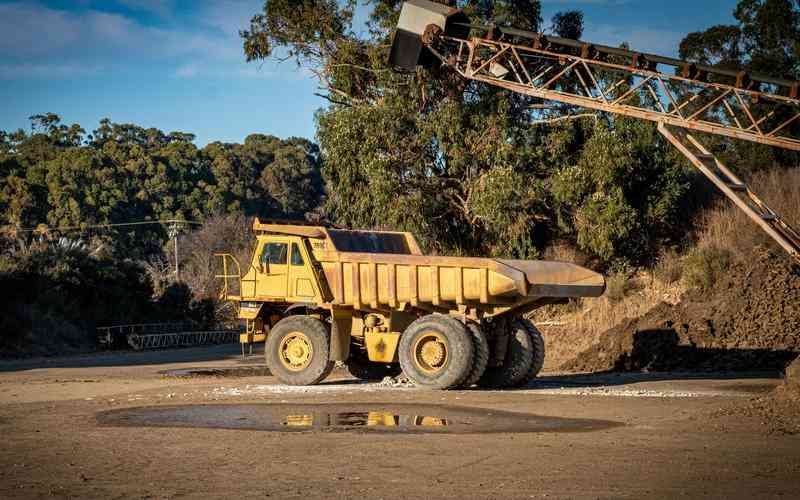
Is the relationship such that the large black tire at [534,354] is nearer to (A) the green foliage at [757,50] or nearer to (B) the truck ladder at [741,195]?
(B) the truck ladder at [741,195]

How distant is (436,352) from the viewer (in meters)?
18.5

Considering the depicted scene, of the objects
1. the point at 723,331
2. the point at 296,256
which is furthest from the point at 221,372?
the point at 723,331

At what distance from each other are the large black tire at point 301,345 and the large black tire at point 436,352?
74.6 inches

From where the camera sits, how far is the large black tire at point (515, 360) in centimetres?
1930

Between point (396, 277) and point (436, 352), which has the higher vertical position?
point (396, 277)

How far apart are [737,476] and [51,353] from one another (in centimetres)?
2908

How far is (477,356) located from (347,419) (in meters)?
4.28

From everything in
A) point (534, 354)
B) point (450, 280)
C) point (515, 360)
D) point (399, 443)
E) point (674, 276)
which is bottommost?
point (399, 443)

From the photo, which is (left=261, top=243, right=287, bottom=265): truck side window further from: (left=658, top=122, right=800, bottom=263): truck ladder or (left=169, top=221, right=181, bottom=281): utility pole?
(left=169, top=221, right=181, bottom=281): utility pole

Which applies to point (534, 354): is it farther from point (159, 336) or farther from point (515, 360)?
point (159, 336)

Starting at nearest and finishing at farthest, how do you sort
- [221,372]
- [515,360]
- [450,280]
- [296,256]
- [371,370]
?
[450,280] < [515,360] < [296,256] < [371,370] < [221,372]

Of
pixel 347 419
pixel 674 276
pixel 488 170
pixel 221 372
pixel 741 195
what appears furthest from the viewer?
pixel 488 170

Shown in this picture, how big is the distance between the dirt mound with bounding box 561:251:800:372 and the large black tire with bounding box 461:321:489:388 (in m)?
7.02

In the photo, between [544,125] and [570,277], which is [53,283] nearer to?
[544,125]
